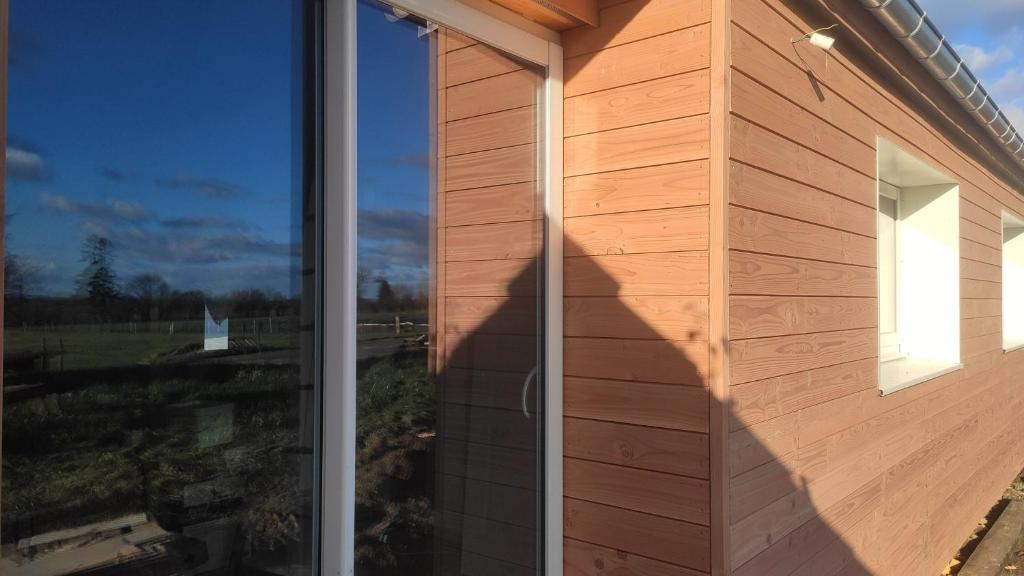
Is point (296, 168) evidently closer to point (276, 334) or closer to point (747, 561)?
point (276, 334)

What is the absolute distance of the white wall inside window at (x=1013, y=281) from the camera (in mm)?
8516

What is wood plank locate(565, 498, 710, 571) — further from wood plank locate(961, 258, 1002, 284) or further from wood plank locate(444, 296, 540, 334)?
wood plank locate(961, 258, 1002, 284)

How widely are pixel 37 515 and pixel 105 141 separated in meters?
0.66

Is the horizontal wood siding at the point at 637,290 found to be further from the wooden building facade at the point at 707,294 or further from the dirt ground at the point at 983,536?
the dirt ground at the point at 983,536

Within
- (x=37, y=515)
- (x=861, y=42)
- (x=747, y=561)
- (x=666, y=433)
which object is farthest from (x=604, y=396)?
(x=861, y=42)

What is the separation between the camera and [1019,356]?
23.8 feet

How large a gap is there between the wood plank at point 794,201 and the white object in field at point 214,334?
4.84 feet

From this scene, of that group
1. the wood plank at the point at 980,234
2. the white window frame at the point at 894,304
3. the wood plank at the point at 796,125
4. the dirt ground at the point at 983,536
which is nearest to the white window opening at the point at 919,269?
the white window frame at the point at 894,304

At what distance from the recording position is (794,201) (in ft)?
9.13

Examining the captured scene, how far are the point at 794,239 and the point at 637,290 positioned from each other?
76 centimetres

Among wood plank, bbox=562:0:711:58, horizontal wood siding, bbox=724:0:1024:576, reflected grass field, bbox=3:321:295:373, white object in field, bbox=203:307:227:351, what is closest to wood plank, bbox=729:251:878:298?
horizontal wood siding, bbox=724:0:1024:576

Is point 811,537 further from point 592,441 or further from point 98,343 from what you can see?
point 98,343

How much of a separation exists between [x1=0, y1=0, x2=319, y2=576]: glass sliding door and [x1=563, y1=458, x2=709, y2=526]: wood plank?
3.24 feet

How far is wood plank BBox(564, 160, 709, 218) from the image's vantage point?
228cm
